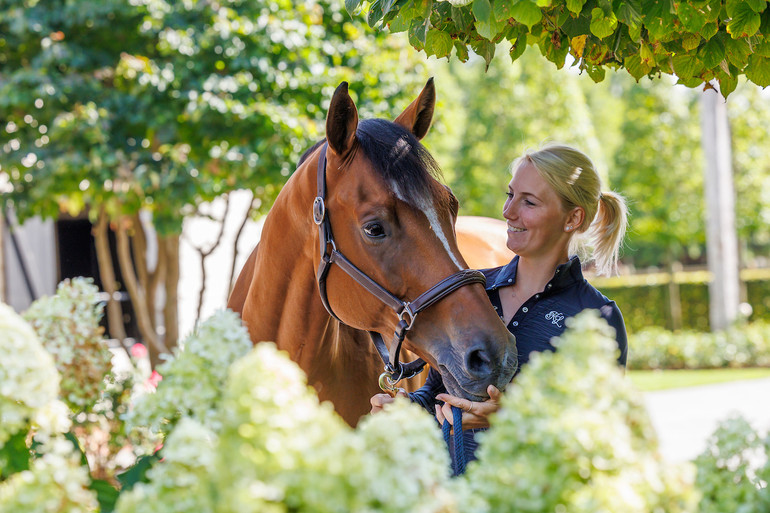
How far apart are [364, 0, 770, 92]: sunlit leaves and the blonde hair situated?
32 centimetres

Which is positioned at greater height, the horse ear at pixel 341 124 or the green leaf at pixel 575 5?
the green leaf at pixel 575 5

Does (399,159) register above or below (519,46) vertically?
below

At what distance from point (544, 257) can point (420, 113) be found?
76 centimetres

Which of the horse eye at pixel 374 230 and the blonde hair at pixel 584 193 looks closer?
the horse eye at pixel 374 230

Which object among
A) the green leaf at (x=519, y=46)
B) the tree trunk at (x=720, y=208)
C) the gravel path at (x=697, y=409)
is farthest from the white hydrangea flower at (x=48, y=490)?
the tree trunk at (x=720, y=208)

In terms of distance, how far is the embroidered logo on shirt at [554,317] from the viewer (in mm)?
2334

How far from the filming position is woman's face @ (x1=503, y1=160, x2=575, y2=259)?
2473 millimetres

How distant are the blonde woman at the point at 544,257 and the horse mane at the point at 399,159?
1.10 feet

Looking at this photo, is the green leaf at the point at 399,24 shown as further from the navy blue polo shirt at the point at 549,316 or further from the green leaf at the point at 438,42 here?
the navy blue polo shirt at the point at 549,316

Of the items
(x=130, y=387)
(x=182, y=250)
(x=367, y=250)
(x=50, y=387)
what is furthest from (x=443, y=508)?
(x=182, y=250)

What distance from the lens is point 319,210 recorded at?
250 centimetres

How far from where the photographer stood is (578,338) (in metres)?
0.97

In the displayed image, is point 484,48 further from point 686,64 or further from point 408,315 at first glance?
point 408,315

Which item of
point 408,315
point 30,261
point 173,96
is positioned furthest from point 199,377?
point 30,261
